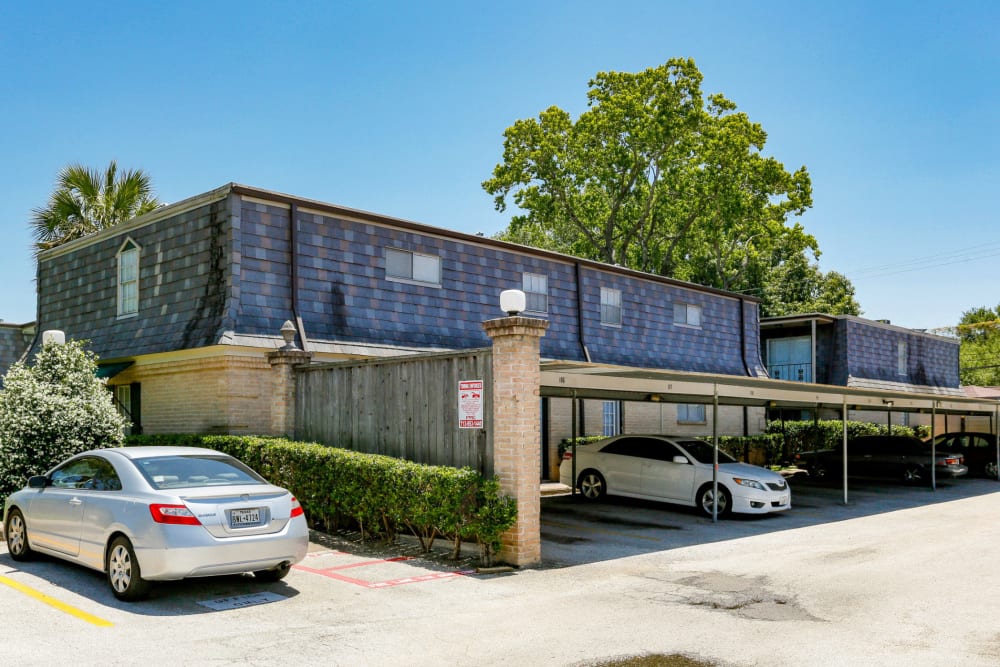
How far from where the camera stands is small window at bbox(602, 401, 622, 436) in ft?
77.2

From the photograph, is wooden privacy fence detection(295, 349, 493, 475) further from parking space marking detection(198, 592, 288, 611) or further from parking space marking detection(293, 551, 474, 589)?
parking space marking detection(198, 592, 288, 611)

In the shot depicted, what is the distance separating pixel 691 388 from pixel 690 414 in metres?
12.1

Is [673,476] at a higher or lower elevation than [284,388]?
lower

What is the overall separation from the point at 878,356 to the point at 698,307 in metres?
12.3

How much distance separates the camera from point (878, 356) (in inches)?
1323

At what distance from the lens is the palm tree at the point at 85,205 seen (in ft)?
80.3

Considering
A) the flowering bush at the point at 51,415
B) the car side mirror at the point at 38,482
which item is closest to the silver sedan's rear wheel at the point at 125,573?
the car side mirror at the point at 38,482

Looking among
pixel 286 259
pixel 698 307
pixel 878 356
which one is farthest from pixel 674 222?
pixel 286 259

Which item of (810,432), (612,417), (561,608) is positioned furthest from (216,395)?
(810,432)

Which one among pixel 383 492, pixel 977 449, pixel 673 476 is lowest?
pixel 977 449

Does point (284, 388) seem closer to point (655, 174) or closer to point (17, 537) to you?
point (17, 537)

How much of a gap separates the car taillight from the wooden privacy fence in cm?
375

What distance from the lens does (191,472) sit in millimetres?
8680

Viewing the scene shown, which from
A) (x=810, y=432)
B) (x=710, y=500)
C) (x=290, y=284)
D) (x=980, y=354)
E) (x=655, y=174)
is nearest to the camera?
(x=710, y=500)
